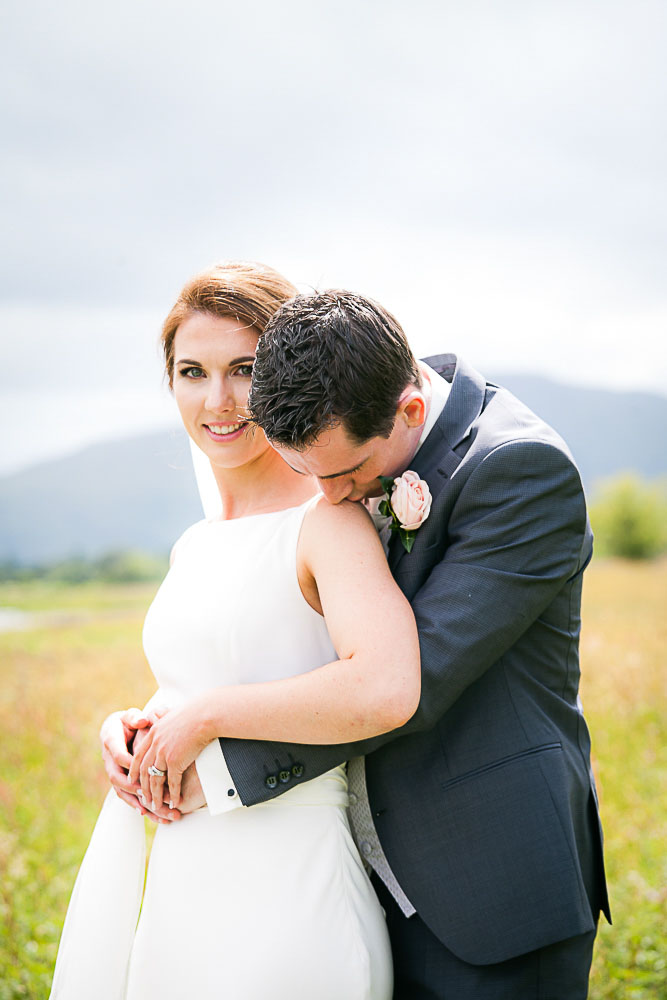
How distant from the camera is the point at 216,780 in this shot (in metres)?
2.23

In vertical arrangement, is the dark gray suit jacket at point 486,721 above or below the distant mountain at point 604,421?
above

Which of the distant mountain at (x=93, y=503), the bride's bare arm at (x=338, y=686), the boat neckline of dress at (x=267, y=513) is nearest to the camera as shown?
the bride's bare arm at (x=338, y=686)

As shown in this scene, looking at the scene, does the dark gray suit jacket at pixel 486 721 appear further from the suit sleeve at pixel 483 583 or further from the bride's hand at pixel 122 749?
the bride's hand at pixel 122 749

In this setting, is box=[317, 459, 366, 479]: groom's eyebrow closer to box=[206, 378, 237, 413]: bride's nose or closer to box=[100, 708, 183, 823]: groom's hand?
box=[206, 378, 237, 413]: bride's nose

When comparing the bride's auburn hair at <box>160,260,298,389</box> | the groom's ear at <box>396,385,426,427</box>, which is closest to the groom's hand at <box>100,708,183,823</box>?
the groom's ear at <box>396,385,426,427</box>

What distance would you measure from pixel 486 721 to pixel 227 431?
121cm

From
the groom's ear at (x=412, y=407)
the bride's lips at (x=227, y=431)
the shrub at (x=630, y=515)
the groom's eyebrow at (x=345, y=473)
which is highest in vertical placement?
the groom's ear at (x=412, y=407)

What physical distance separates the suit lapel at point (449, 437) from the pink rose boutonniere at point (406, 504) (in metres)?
0.05

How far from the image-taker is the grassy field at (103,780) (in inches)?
179

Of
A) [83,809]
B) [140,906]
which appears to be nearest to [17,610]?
[83,809]

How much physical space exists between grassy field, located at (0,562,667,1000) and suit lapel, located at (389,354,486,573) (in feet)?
10.9

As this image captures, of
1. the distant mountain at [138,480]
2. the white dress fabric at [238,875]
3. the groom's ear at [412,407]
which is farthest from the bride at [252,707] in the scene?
the distant mountain at [138,480]

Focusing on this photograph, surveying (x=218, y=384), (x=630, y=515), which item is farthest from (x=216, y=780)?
(x=630, y=515)

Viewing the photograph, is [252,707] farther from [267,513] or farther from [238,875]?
[267,513]
